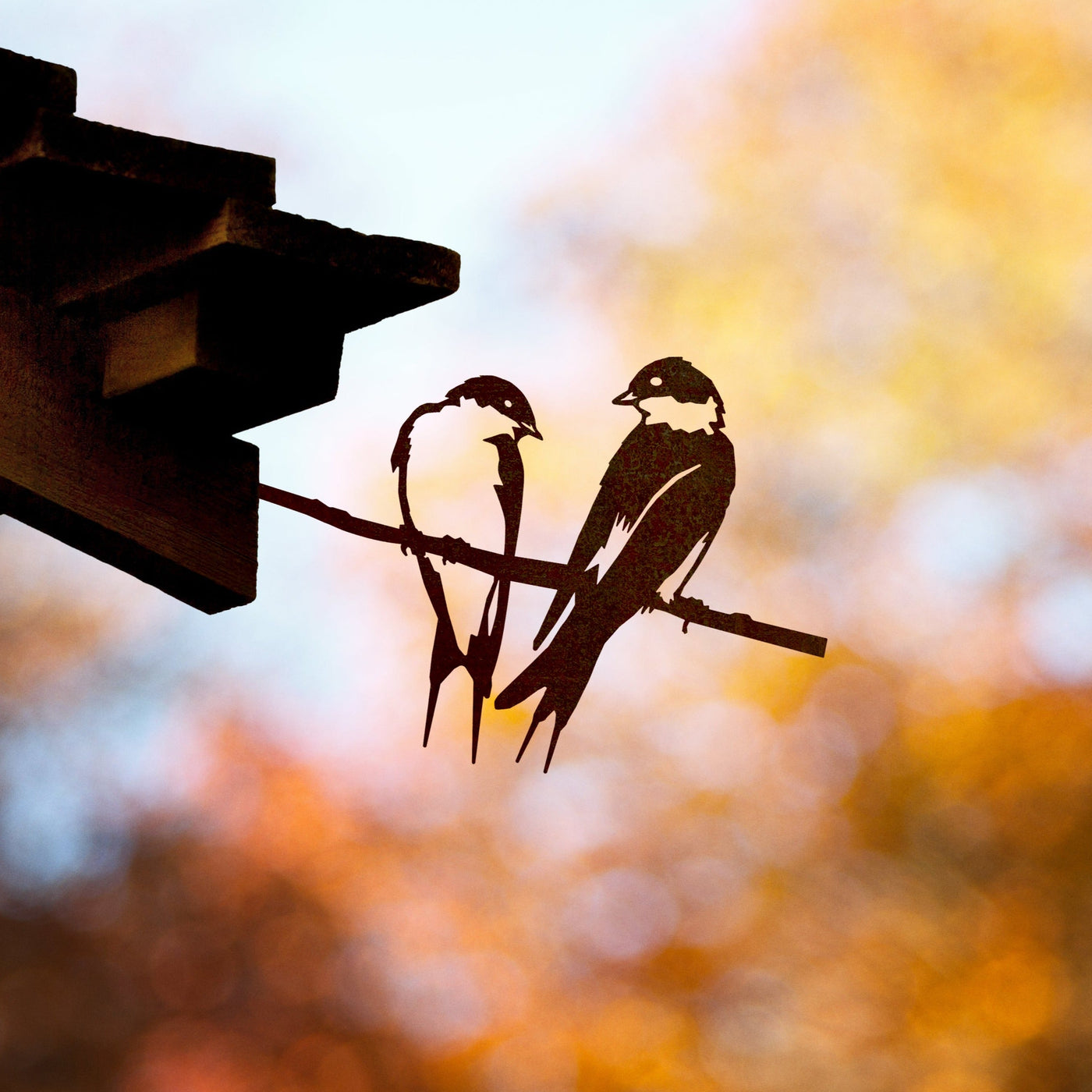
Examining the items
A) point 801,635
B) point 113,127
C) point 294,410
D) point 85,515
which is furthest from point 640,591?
point 113,127

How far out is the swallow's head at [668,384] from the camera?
7.68 ft

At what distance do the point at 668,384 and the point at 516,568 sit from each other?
515 millimetres

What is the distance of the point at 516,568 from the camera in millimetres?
1963

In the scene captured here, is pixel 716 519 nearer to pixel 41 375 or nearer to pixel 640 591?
pixel 640 591

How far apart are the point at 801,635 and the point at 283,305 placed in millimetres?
770

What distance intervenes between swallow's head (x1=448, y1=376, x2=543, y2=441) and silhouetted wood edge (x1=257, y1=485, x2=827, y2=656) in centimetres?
26

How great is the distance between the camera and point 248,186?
5.00 feet

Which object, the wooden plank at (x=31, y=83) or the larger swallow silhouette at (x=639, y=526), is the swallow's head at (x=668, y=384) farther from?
the wooden plank at (x=31, y=83)

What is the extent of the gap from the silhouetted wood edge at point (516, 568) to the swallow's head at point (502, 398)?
0.26m

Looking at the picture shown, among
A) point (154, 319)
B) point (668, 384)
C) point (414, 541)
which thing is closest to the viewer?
point (154, 319)

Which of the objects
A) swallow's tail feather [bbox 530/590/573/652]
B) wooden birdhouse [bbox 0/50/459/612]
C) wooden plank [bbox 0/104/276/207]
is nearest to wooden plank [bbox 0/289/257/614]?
wooden birdhouse [bbox 0/50/459/612]

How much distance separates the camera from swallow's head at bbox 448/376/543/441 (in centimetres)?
214

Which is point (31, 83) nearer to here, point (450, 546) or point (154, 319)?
point (154, 319)

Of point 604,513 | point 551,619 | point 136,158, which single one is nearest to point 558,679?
point 551,619
